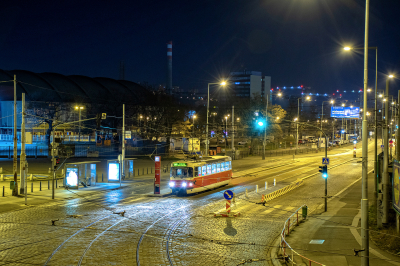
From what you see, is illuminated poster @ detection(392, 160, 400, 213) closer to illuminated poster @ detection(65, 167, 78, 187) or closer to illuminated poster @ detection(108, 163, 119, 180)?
illuminated poster @ detection(65, 167, 78, 187)

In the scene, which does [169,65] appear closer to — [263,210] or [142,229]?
[263,210]

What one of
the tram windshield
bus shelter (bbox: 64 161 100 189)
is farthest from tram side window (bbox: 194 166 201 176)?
bus shelter (bbox: 64 161 100 189)

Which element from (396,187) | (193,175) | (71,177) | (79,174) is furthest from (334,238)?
(79,174)

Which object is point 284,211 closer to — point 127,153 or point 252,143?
point 127,153

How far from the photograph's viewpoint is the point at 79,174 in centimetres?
3106

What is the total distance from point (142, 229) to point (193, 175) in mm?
10082

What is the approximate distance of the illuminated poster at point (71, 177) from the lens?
1133 inches

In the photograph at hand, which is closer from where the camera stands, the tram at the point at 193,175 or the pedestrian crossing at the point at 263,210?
the pedestrian crossing at the point at 263,210

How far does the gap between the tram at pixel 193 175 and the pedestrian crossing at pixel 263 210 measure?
181 inches

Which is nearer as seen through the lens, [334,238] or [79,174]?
[334,238]

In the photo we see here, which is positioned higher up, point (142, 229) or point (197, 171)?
point (197, 171)

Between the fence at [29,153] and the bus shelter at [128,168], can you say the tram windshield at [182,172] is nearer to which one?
the bus shelter at [128,168]

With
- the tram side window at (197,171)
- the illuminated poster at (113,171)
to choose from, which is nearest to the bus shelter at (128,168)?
the illuminated poster at (113,171)

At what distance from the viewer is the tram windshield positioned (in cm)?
2527
